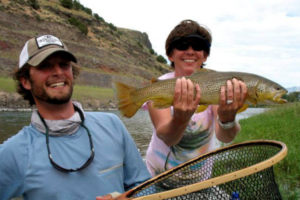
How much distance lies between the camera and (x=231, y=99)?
8.82 ft

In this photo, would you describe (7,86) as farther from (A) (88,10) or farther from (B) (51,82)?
(A) (88,10)

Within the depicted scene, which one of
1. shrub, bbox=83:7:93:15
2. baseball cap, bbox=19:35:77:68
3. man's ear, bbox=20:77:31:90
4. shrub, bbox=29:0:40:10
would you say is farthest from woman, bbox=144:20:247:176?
shrub, bbox=83:7:93:15

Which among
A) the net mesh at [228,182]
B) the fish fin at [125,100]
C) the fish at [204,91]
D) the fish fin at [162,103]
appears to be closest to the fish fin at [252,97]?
the fish at [204,91]

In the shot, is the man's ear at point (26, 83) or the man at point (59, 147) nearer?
the man at point (59, 147)

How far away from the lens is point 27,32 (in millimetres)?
50938

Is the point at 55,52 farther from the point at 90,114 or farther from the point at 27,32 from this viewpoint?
the point at 27,32

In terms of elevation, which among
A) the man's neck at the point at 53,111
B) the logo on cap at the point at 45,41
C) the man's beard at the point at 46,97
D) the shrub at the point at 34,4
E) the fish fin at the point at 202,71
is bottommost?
the man's neck at the point at 53,111

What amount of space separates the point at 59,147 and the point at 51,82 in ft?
1.98

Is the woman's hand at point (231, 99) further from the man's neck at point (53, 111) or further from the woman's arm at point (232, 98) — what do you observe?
the man's neck at point (53, 111)

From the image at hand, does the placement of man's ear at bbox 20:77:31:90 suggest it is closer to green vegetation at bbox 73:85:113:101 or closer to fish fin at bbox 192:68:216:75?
fish fin at bbox 192:68:216:75

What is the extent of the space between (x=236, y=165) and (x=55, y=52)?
1952 mm

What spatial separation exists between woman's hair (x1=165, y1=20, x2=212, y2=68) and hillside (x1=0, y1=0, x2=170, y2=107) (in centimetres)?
3927

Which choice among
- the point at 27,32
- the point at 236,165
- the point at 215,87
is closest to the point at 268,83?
the point at 215,87

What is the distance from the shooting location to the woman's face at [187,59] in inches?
118
